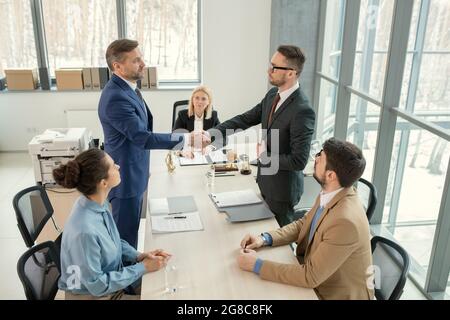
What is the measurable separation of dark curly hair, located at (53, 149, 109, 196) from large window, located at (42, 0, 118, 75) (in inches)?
183

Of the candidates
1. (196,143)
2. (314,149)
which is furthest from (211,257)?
Result: (314,149)

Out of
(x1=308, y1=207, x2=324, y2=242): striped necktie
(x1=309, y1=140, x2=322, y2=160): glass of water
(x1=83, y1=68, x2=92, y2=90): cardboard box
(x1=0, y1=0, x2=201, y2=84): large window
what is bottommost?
(x1=309, y1=140, x2=322, y2=160): glass of water

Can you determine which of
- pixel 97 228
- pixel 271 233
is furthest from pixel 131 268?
pixel 271 233

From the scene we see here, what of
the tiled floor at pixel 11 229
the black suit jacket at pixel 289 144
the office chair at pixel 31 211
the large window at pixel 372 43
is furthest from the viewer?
the large window at pixel 372 43

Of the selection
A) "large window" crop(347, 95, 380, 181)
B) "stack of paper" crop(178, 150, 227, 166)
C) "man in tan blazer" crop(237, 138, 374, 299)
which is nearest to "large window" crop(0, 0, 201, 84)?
"large window" crop(347, 95, 380, 181)

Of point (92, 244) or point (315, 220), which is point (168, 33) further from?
point (92, 244)

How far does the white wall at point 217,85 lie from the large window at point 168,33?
0.43 m

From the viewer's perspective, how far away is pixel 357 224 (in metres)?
2.07

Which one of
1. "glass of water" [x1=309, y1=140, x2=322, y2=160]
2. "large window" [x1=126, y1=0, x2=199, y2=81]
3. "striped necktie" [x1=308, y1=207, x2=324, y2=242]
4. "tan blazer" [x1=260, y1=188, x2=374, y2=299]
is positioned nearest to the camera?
"tan blazer" [x1=260, y1=188, x2=374, y2=299]

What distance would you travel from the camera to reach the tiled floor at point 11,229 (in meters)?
3.44

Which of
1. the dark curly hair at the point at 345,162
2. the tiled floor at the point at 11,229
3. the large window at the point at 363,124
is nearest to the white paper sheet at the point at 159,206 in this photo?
the tiled floor at the point at 11,229

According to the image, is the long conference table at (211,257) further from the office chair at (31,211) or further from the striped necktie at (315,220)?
the office chair at (31,211)

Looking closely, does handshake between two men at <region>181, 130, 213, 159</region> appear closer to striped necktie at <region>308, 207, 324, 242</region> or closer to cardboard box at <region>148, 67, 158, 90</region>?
striped necktie at <region>308, 207, 324, 242</region>

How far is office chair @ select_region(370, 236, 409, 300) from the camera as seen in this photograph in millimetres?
2094
